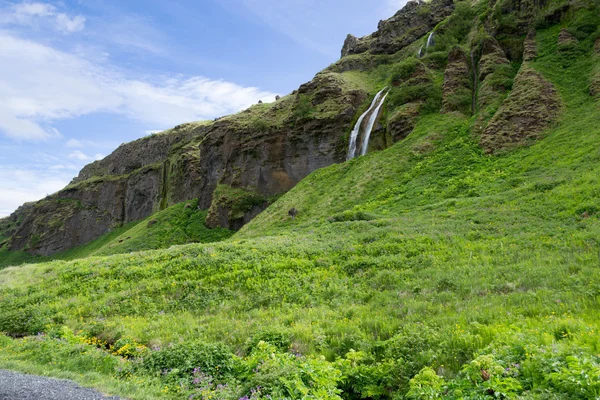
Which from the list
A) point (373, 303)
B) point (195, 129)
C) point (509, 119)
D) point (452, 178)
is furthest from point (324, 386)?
point (195, 129)

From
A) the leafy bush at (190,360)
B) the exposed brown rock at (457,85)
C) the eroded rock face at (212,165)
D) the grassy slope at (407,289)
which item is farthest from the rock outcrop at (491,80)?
the leafy bush at (190,360)

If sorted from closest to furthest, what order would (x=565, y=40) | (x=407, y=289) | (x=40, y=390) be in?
(x=40, y=390) → (x=407, y=289) → (x=565, y=40)

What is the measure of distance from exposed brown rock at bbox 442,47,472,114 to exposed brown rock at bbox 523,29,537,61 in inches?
202

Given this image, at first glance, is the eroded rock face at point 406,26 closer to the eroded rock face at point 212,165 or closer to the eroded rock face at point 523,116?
the eroded rock face at point 212,165

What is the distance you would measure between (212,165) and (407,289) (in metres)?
52.0

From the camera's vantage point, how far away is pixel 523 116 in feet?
88.6

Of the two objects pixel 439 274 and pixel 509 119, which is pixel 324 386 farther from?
pixel 509 119

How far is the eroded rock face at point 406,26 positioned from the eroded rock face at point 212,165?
1796 centimetres

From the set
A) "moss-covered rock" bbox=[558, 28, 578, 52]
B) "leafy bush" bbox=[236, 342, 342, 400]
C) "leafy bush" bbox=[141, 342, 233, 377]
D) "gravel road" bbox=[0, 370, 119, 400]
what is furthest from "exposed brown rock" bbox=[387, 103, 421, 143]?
"gravel road" bbox=[0, 370, 119, 400]

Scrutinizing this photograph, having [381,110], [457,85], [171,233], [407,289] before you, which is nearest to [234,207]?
[171,233]

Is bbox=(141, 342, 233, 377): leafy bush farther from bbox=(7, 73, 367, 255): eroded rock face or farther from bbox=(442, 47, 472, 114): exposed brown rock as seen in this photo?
bbox=(7, 73, 367, 255): eroded rock face

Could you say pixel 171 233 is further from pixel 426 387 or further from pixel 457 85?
pixel 426 387

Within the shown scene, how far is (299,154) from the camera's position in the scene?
47.9 meters

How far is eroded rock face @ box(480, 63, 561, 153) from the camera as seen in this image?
85.8ft
